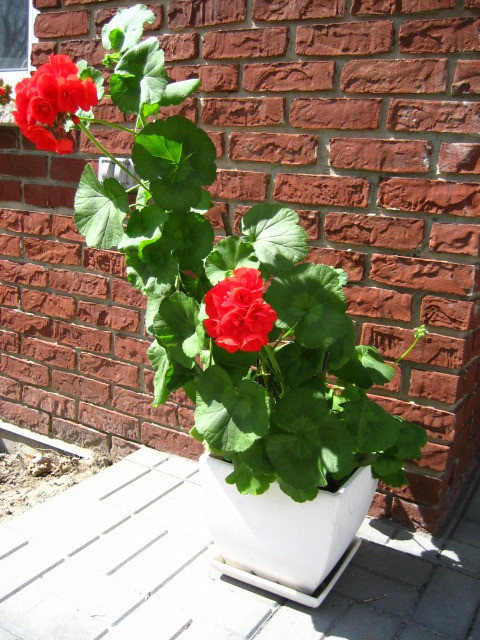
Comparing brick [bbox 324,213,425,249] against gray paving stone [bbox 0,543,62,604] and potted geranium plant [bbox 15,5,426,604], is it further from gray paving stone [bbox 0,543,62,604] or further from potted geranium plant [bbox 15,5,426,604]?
gray paving stone [bbox 0,543,62,604]

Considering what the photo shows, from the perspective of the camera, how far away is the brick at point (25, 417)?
2672mm


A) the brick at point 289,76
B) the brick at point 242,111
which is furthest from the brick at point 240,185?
the brick at point 289,76

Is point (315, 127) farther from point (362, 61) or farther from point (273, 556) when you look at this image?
point (273, 556)

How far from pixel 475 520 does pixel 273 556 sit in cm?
75

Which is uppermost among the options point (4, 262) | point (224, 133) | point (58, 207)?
point (224, 133)

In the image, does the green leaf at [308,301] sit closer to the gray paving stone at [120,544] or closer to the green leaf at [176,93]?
the green leaf at [176,93]

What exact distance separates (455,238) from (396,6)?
1.99 ft

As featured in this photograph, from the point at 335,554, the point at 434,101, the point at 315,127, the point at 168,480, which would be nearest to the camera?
the point at 335,554

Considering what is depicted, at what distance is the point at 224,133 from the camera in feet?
6.77

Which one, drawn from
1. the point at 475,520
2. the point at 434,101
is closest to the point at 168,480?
the point at 475,520

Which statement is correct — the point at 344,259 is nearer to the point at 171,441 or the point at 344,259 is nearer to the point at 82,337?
the point at 171,441

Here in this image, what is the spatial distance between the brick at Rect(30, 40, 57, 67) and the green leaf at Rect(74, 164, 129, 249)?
1.02 metres

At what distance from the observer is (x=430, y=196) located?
5.80 feet

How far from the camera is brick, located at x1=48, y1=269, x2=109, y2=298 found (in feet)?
7.88
